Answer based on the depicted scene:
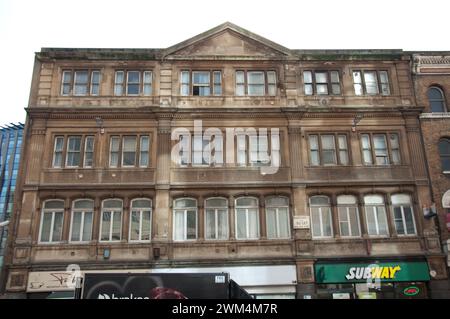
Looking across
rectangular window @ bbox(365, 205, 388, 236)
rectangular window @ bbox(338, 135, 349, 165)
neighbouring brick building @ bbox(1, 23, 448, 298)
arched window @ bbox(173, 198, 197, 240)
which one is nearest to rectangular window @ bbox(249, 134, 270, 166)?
neighbouring brick building @ bbox(1, 23, 448, 298)

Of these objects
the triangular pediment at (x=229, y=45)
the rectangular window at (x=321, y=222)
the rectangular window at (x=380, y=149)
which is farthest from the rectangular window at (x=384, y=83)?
the rectangular window at (x=321, y=222)

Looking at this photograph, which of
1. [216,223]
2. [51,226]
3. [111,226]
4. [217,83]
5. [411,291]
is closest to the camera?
[411,291]

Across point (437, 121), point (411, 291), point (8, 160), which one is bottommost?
point (411, 291)

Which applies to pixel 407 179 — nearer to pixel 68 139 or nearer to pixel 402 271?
pixel 402 271

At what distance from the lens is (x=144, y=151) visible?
811 inches

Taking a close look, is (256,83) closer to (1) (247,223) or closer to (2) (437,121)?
(1) (247,223)

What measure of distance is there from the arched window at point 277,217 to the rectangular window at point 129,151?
7.75 meters

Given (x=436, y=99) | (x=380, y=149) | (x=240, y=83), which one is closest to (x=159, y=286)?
(x=240, y=83)

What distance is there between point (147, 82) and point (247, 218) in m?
9.80

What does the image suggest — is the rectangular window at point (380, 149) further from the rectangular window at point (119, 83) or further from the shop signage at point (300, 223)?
the rectangular window at point (119, 83)

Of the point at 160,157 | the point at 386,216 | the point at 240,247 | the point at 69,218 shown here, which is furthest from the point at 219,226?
the point at 386,216

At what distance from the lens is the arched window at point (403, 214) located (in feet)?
64.9

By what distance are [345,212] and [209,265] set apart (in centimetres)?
781

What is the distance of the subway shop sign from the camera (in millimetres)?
18422
